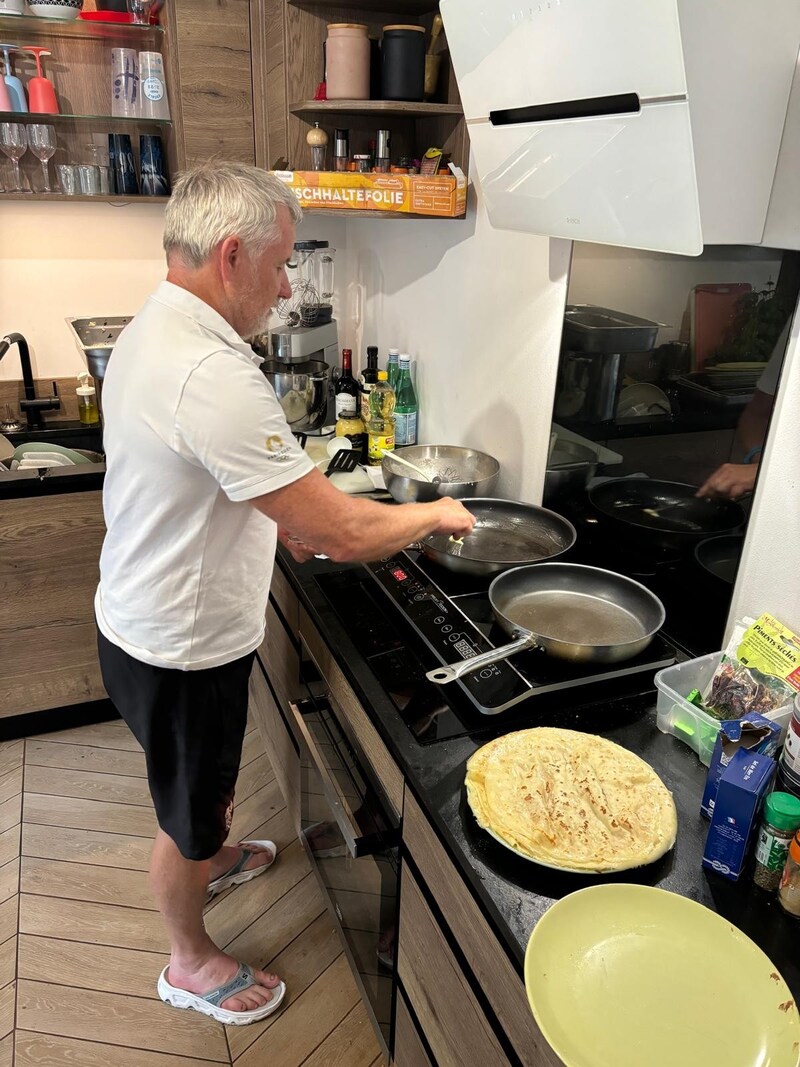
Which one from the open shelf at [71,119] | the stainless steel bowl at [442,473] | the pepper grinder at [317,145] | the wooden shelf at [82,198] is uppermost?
the open shelf at [71,119]

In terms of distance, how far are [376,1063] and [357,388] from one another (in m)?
1.69

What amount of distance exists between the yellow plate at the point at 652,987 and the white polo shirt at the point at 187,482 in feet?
2.19

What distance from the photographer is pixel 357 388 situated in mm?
2365

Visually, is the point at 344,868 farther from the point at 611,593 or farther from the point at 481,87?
the point at 481,87

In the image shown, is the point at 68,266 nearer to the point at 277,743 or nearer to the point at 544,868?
the point at 277,743

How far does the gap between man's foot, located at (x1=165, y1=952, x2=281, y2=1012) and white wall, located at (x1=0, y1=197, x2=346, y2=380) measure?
1.97 m

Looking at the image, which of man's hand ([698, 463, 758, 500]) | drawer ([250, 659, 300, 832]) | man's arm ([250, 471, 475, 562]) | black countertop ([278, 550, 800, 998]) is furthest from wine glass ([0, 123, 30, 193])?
man's hand ([698, 463, 758, 500])

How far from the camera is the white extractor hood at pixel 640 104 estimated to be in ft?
2.79

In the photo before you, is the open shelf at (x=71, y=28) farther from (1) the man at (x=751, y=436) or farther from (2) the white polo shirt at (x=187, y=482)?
(1) the man at (x=751, y=436)

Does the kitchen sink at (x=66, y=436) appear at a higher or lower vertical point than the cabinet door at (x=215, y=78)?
lower

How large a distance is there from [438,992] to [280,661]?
92 cm

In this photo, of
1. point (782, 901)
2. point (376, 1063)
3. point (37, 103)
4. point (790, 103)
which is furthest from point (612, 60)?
point (37, 103)

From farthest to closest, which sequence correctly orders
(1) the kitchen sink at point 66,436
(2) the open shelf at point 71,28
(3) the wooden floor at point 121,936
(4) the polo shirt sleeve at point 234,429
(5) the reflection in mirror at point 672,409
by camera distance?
(1) the kitchen sink at point 66,436 → (2) the open shelf at point 71,28 → (3) the wooden floor at point 121,936 → (5) the reflection in mirror at point 672,409 → (4) the polo shirt sleeve at point 234,429

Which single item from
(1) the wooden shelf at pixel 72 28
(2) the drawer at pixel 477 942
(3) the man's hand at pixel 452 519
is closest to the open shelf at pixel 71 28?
(1) the wooden shelf at pixel 72 28
